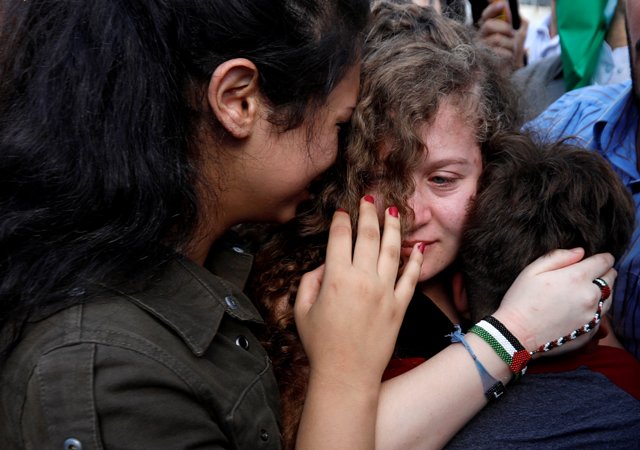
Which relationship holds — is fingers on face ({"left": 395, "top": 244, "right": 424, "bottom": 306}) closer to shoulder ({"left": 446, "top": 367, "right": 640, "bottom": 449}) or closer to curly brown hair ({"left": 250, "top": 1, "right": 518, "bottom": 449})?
curly brown hair ({"left": 250, "top": 1, "right": 518, "bottom": 449})

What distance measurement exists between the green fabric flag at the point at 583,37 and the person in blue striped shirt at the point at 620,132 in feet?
1.96

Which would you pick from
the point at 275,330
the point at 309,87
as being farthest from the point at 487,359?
the point at 309,87

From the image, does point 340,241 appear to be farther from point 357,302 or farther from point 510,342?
point 510,342

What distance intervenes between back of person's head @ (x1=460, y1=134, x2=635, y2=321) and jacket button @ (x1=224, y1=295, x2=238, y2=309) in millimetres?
677

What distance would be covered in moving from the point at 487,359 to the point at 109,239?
0.90m

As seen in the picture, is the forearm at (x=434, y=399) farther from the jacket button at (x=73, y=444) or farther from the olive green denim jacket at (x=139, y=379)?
the jacket button at (x=73, y=444)

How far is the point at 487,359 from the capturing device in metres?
1.65

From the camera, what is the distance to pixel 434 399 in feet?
5.22

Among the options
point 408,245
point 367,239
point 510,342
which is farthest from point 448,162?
point 510,342

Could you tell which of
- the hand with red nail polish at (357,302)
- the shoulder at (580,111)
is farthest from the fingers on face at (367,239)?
the shoulder at (580,111)

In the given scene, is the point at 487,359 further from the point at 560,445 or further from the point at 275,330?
the point at 275,330

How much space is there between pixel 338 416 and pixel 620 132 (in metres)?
1.66

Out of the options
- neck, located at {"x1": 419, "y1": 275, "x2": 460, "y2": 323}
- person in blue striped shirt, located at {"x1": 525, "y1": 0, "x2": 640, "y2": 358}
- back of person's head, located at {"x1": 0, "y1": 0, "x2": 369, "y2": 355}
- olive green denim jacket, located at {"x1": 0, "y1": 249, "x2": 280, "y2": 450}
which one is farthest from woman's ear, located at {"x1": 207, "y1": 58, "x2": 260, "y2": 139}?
person in blue striped shirt, located at {"x1": 525, "y1": 0, "x2": 640, "y2": 358}

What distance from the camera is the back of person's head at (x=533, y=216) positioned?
183 centimetres
